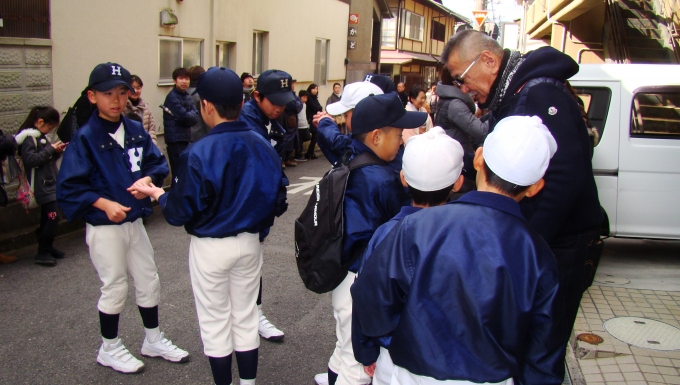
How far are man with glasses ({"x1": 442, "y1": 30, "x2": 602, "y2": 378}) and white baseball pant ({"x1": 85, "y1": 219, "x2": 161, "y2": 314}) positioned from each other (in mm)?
2247

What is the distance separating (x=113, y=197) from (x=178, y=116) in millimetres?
5051

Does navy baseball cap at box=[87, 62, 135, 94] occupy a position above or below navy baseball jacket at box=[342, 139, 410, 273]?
above

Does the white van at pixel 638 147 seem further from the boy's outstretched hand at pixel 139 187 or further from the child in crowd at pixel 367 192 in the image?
the boy's outstretched hand at pixel 139 187

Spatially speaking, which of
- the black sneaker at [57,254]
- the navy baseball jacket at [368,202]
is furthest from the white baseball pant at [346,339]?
the black sneaker at [57,254]

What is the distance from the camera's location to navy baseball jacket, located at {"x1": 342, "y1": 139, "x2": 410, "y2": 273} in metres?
2.79

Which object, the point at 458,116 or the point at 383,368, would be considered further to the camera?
the point at 458,116

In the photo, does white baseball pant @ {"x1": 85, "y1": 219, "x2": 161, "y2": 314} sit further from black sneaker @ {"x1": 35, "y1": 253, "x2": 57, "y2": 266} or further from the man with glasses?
black sneaker @ {"x1": 35, "y1": 253, "x2": 57, "y2": 266}

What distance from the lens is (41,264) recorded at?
5.98m

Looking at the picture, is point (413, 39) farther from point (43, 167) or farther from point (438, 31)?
point (43, 167)

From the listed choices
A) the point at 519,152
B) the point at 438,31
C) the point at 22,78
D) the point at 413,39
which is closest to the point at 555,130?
the point at 519,152

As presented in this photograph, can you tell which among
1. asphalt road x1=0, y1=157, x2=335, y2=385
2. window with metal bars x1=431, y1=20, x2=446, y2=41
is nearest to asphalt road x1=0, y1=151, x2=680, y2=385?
A: asphalt road x1=0, y1=157, x2=335, y2=385

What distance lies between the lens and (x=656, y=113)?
19.2 feet

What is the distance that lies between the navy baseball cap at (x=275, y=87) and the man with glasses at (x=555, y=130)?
1.46 m

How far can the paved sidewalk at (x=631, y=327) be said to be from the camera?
376 cm
